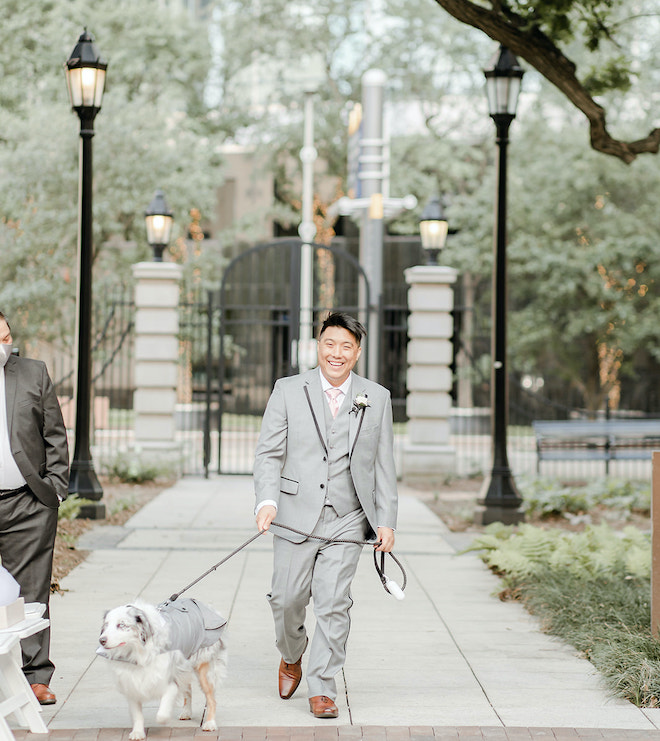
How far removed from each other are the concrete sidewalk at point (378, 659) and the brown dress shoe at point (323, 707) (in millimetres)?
40

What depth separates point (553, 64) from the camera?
10625mm

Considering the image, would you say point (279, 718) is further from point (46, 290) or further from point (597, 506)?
point (46, 290)

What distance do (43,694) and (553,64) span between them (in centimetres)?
739

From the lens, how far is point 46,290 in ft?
75.1

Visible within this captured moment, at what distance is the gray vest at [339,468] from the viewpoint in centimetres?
579

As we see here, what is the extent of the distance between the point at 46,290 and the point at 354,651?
17.1m

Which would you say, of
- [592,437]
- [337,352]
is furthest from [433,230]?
[337,352]

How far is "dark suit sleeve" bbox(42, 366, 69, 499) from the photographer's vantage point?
5793 mm

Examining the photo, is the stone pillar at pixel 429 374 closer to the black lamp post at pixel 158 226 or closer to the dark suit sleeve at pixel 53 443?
the black lamp post at pixel 158 226

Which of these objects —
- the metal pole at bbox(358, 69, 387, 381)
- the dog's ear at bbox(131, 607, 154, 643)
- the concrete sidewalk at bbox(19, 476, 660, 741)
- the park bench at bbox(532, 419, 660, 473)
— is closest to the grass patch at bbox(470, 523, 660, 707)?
the concrete sidewalk at bbox(19, 476, 660, 741)

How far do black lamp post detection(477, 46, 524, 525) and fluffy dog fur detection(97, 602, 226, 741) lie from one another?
7668mm

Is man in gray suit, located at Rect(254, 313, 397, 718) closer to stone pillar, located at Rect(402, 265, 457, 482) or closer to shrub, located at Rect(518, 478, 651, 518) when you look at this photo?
shrub, located at Rect(518, 478, 651, 518)

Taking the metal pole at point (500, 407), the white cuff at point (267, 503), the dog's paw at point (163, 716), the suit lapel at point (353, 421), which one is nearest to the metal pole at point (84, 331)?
the metal pole at point (500, 407)

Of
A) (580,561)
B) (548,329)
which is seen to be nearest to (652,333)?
(548,329)
